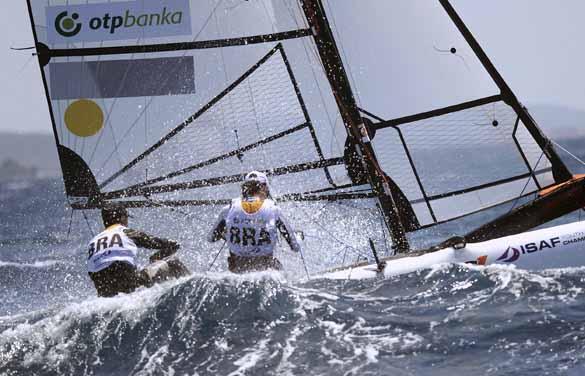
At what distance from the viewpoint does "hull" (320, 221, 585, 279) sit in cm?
705

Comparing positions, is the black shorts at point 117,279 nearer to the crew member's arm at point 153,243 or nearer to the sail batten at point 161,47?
the crew member's arm at point 153,243

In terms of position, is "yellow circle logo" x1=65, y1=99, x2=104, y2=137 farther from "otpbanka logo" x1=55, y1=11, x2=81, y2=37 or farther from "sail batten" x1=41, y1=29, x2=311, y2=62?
"otpbanka logo" x1=55, y1=11, x2=81, y2=37

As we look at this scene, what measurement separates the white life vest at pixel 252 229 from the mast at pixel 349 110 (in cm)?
163

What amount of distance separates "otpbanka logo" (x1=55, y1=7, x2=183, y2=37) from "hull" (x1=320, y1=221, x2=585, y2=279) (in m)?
2.95

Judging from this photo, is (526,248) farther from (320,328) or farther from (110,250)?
(110,250)

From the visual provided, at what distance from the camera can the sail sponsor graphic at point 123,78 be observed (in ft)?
27.3

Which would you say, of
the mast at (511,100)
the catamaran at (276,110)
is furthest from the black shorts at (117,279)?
the mast at (511,100)

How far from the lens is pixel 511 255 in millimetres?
7059

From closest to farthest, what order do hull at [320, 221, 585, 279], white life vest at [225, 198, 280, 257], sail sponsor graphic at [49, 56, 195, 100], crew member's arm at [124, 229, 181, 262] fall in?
crew member's arm at [124, 229, 181, 262] → white life vest at [225, 198, 280, 257] → hull at [320, 221, 585, 279] → sail sponsor graphic at [49, 56, 195, 100]

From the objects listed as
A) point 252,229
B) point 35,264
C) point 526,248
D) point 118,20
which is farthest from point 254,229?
point 35,264

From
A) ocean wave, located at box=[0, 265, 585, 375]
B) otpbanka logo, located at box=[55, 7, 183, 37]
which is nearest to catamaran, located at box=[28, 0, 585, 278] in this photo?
otpbanka logo, located at box=[55, 7, 183, 37]

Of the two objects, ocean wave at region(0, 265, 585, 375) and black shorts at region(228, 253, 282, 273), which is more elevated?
black shorts at region(228, 253, 282, 273)

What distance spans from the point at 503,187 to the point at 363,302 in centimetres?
263

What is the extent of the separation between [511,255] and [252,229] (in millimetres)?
2160
